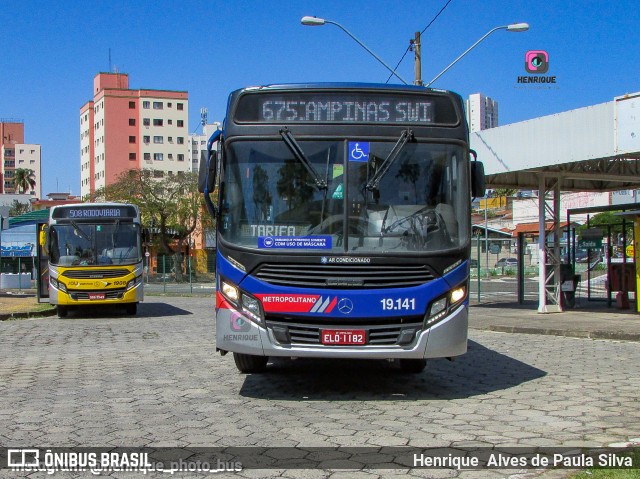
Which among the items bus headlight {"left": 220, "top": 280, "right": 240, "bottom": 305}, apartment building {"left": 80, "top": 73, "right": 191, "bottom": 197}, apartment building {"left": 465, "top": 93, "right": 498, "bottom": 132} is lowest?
bus headlight {"left": 220, "top": 280, "right": 240, "bottom": 305}

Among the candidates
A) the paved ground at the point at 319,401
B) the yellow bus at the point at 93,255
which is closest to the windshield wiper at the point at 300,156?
the paved ground at the point at 319,401

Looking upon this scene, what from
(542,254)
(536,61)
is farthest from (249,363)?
(536,61)

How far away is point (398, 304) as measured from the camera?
299 inches

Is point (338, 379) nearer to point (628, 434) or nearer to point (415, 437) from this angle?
point (415, 437)

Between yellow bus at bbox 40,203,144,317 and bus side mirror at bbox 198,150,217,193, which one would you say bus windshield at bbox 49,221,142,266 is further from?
bus side mirror at bbox 198,150,217,193

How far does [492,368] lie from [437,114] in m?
4.04

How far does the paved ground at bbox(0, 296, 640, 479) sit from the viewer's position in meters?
6.17

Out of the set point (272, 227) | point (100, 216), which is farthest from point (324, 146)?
point (100, 216)

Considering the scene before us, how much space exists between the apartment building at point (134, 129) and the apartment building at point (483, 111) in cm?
7163

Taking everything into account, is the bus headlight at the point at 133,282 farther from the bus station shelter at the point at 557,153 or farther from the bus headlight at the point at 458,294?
the bus headlight at the point at 458,294

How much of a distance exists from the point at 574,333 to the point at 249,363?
27.9 feet

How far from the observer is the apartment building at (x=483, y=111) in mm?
47094

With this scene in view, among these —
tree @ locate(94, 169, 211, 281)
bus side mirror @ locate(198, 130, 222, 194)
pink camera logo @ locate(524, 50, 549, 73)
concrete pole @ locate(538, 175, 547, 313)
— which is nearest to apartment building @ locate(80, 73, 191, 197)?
tree @ locate(94, 169, 211, 281)

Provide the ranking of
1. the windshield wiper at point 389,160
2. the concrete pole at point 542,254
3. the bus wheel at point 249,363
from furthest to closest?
the concrete pole at point 542,254 → the bus wheel at point 249,363 → the windshield wiper at point 389,160
